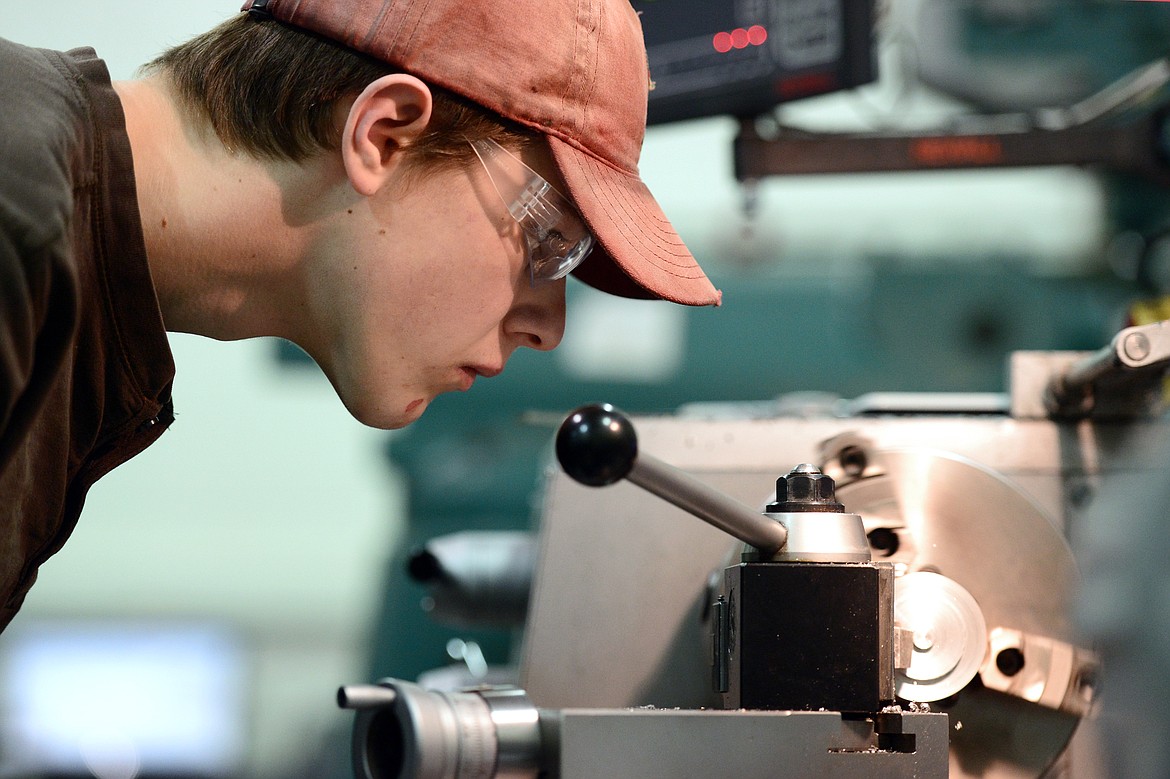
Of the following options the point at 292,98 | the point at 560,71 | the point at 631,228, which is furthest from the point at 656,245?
the point at 292,98

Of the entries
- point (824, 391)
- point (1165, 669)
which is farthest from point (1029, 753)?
point (824, 391)

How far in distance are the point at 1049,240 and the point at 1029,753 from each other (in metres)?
1.45

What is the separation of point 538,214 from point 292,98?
0.17m

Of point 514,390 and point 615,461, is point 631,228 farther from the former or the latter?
point 514,390

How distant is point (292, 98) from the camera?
0.68 meters

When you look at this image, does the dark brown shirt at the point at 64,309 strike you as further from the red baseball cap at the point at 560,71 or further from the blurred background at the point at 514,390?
the blurred background at the point at 514,390

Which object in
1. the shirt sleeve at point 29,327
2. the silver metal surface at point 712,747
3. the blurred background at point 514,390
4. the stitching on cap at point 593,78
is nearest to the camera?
the shirt sleeve at point 29,327

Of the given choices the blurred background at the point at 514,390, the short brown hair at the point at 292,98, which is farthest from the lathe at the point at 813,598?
the blurred background at the point at 514,390

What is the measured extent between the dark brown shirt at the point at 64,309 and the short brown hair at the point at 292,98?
7 centimetres

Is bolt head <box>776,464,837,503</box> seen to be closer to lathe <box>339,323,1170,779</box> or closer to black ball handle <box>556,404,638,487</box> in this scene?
lathe <box>339,323,1170,779</box>

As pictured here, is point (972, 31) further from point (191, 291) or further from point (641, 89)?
point (191, 291)

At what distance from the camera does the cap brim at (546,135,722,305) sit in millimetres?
682

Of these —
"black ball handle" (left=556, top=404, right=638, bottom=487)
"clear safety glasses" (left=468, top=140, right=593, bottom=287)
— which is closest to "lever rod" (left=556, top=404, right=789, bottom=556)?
"black ball handle" (left=556, top=404, right=638, bottom=487)

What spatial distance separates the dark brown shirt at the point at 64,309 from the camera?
50 cm
